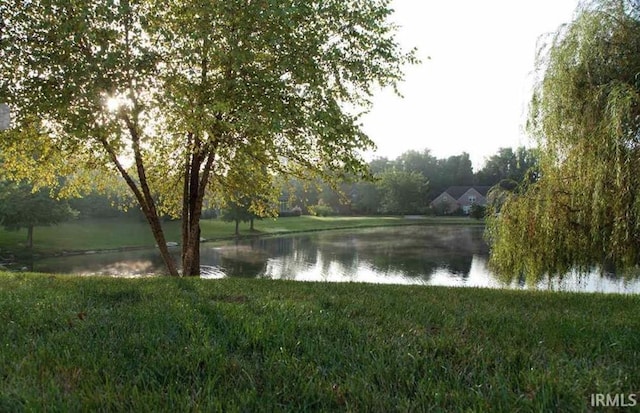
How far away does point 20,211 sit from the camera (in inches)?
1276

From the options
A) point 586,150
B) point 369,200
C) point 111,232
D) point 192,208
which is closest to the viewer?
point 586,150

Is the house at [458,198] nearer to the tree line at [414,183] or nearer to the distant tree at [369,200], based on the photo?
the tree line at [414,183]

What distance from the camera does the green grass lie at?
9.07ft

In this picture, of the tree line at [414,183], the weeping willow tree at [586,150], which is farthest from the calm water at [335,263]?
the tree line at [414,183]

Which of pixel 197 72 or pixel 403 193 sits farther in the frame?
pixel 403 193

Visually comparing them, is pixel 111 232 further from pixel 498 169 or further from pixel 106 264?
pixel 498 169

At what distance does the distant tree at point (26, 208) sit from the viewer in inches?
→ 1254

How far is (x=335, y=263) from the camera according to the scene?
31.3 meters

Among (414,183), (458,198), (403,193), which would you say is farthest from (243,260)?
(458,198)

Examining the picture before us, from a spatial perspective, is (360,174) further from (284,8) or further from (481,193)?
(481,193)

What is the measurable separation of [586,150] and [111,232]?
4685 cm

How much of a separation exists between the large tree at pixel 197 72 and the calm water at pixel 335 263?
1141 centimetres

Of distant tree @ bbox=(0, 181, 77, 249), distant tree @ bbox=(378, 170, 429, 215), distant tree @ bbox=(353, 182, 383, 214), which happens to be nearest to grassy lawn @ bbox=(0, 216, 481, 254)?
distant tree @ bbox=(0, 181, 77, 249)

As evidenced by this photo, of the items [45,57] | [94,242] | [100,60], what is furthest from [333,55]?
[94,242]
